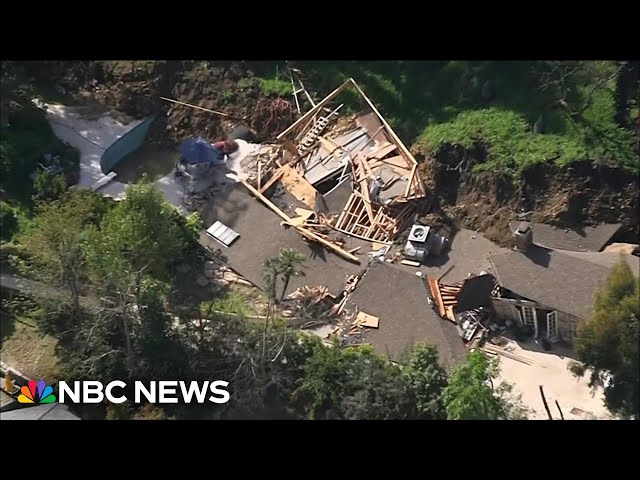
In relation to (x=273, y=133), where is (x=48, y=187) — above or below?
below

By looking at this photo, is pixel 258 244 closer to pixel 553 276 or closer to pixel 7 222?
pixel 7 222

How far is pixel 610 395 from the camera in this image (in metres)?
17.8

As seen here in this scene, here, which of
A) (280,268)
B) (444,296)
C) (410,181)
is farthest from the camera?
(410,181)

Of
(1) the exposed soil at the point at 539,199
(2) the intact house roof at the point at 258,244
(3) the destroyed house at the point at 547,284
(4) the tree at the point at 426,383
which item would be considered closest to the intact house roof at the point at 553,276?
(3) the destroyed house at the point at 547,284

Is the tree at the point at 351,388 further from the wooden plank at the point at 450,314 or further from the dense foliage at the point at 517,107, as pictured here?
the dense foliage at the point at 517,107

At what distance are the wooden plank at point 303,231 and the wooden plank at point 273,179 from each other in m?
0.26

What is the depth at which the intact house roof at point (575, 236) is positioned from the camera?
22.0 meters

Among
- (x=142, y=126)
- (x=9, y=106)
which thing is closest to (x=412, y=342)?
(x=142, y=126)

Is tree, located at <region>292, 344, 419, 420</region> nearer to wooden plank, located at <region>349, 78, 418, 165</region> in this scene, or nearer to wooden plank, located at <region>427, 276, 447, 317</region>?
wooden plank, located at <region>427, 276, 447, 317</region>

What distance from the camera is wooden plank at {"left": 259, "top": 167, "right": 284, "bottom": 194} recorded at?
25.1 metres

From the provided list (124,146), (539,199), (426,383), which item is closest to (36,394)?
(426,383)

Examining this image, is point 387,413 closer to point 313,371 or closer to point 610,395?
point 313,371

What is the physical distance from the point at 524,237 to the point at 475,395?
5582mm

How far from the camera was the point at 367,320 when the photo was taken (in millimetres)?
21297
